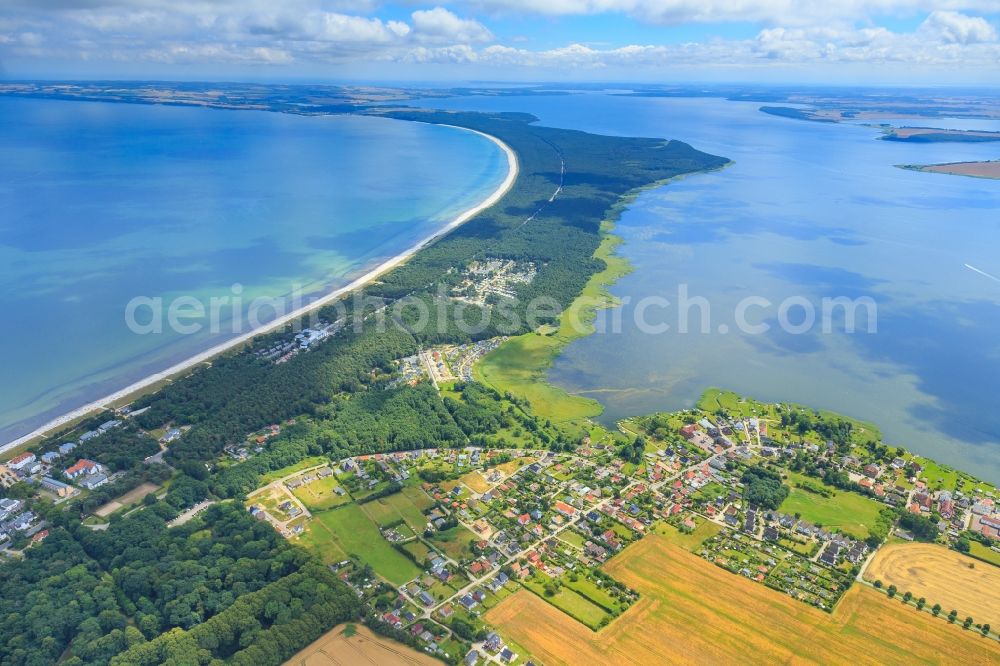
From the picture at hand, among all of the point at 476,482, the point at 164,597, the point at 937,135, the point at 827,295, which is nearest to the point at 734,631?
the point at 476,482

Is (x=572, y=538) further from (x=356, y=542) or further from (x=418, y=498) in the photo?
(x=356, y=542)

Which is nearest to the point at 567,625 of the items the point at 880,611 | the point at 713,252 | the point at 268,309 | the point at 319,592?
the point at 319,592

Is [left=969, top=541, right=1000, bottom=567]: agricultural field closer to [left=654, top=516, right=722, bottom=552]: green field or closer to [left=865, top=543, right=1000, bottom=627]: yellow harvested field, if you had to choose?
[left=865, top=543, right=1000, bottom=627]: yellow harvested field

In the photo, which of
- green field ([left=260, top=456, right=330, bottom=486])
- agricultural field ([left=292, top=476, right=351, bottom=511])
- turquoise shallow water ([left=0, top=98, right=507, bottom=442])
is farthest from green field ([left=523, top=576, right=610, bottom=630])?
turquoise shallow water ([left=0, top=98, right=507, bottom=442])

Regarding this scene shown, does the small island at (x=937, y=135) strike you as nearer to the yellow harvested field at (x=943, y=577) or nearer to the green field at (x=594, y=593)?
the yellow harvested field at (x=943, y=577)

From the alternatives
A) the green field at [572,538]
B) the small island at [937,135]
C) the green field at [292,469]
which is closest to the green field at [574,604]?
the green field at [572,538]

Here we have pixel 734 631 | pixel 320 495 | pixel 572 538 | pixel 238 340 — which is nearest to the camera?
pixel 734 631
